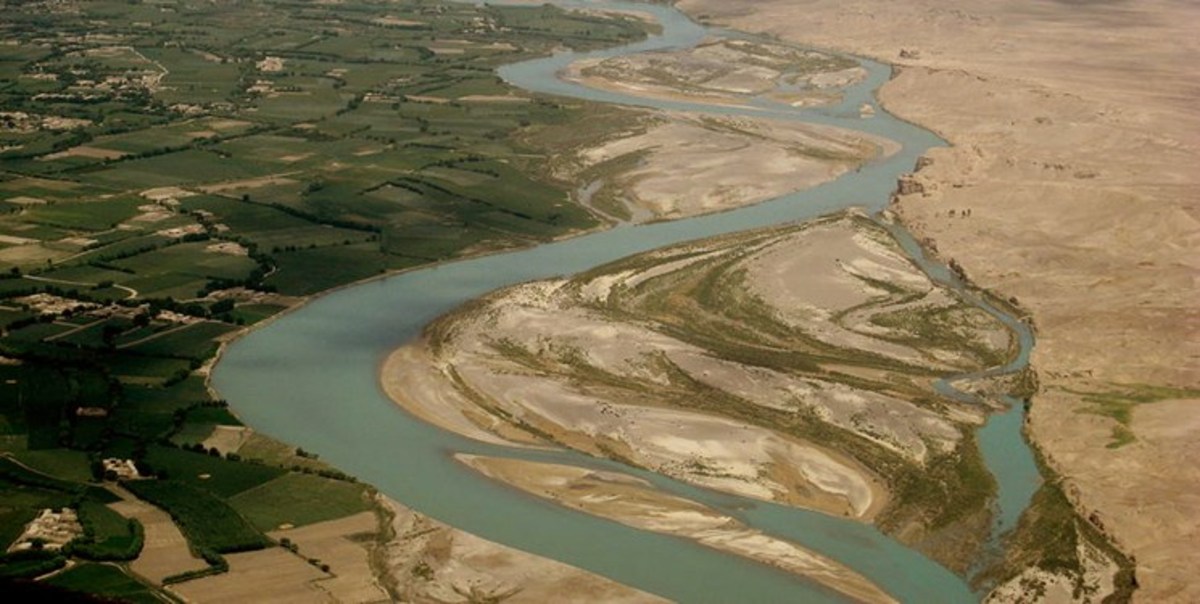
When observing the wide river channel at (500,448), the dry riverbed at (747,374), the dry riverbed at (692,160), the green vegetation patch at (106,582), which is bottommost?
the wide river channel at (500,448)

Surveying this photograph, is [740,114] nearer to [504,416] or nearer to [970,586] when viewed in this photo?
[504,416]

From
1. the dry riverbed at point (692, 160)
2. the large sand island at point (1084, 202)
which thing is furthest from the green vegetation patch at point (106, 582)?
the dry riverbed at point (692, 160)

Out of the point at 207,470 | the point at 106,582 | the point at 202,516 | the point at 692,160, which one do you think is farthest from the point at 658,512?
the point at 692,160

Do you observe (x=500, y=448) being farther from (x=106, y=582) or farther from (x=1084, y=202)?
(x=1084, y=202)

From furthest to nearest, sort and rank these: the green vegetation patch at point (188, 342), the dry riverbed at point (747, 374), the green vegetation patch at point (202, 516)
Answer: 1. the green vegetation patch at point (188, 342)
2. the dry riverbed at point (747, 374)
3. the green vegetation patch at point (202, 516)

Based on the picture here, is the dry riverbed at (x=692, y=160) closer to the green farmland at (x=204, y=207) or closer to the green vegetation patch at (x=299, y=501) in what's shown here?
the green farmland at (x=204, y=207)

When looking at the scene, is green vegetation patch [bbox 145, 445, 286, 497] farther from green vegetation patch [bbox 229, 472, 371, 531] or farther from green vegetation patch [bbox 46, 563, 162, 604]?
green vegetation patch [bbox 46, 563, 162, 604]

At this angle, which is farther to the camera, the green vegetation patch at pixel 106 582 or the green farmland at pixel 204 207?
the green farmland at pixel 204 207
